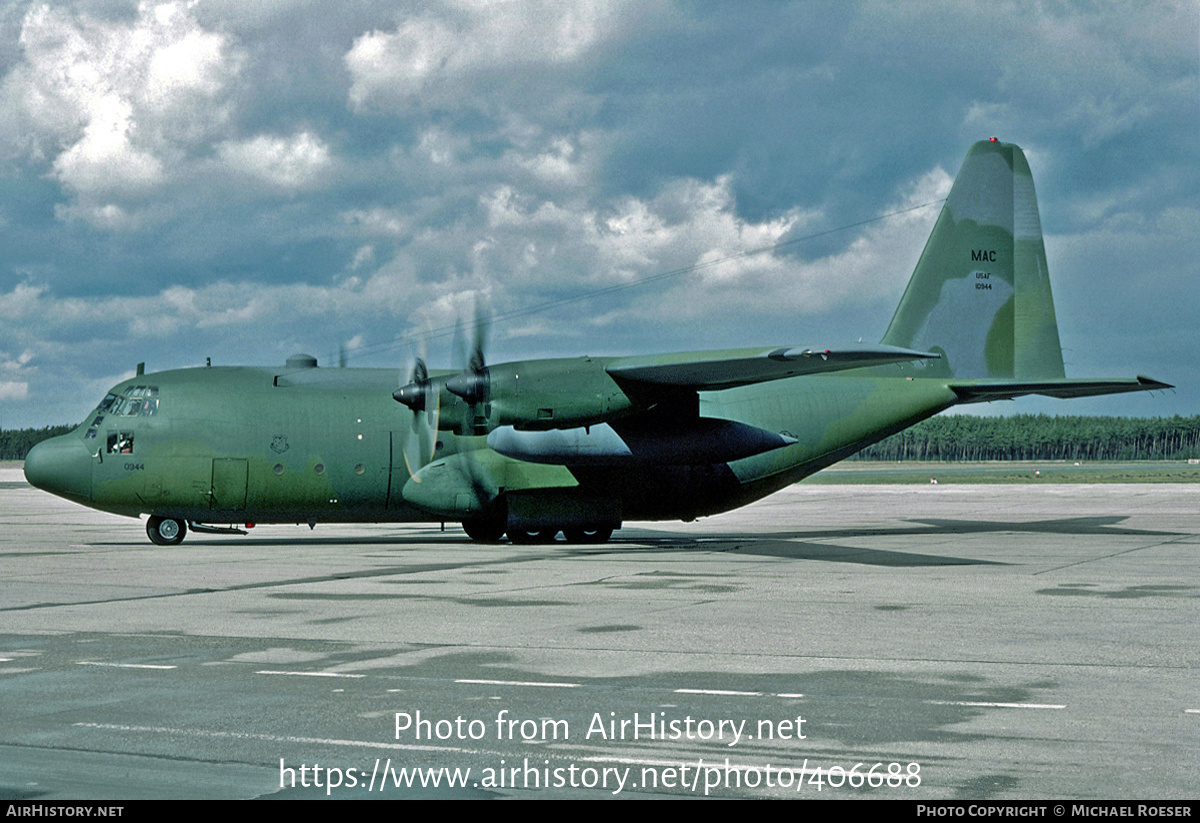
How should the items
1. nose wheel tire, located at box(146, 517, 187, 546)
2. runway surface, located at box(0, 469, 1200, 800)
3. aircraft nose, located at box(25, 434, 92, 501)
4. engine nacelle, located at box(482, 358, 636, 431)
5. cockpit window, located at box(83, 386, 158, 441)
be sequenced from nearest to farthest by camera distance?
runway surface, located at box(0, 469, 1200, 800) < engine nacelle, located at box(482, 358, 636, 431) < aircraft nose, located at box(25, 434, 92, 501) < cockpit window, located at box(83, 386, 158, 441) < nose wheel tire, located at box(146, 517, 187, 546)

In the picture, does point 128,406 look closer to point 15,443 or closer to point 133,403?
point 133,403

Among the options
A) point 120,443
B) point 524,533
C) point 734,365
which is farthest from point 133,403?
point 734,365

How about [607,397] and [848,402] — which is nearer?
[607,397]

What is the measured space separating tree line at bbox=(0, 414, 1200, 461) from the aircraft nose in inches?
6076

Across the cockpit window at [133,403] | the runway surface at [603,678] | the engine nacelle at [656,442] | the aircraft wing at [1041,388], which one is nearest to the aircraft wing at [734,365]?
the engine nacelle at [656,442]

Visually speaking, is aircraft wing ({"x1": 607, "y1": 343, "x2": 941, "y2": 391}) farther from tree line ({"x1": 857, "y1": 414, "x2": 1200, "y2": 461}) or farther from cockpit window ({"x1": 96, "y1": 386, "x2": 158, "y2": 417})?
tree line ({"x1": 857, "y1": 414, "x2": 1200, "y2": 461})

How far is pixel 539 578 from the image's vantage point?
20.7m

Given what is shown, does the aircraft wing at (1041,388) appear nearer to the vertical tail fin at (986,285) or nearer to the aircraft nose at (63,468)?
the vertical tail fin at (986,285)

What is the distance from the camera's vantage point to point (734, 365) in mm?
25234

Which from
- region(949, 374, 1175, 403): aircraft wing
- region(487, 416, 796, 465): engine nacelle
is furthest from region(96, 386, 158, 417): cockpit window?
region(949, 374, 1175, 403): aircraft wing

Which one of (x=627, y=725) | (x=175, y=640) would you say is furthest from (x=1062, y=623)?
(x=175, y=640)

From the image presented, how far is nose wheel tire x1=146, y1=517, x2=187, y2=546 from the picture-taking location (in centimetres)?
2942
